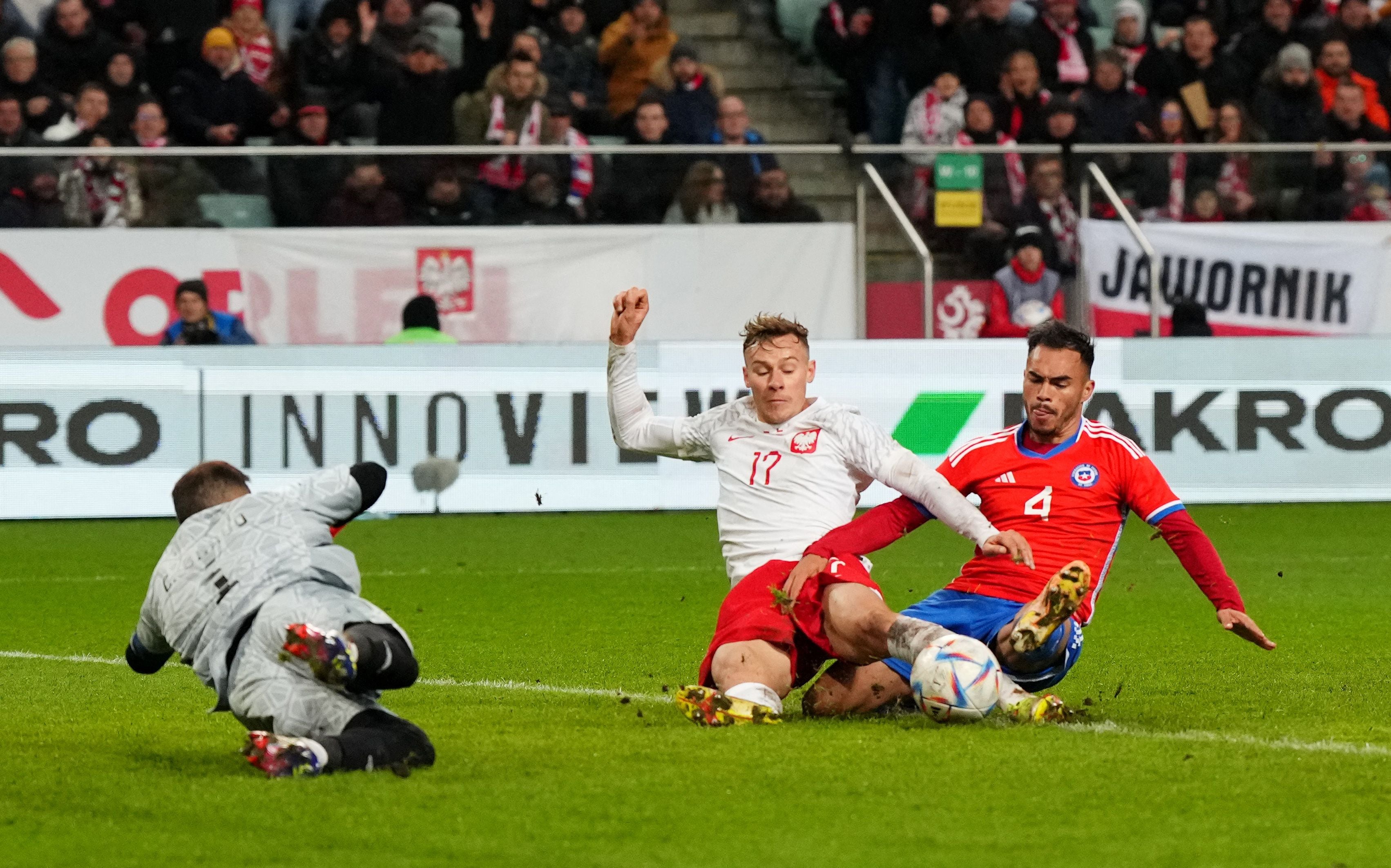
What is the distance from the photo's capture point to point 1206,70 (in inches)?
699

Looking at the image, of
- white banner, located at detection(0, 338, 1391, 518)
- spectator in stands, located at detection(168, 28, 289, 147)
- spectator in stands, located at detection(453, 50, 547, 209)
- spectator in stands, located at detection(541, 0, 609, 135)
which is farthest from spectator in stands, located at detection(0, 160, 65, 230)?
spectator in stands, located at detection(541, 0, 609, 135)

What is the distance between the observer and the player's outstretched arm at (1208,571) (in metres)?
5.82

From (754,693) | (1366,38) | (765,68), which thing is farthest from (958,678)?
(1366,38)

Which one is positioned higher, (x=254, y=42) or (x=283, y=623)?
(x=254, y=42)

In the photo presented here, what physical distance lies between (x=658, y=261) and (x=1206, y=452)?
167 inches

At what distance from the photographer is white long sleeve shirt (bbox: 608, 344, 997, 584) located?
6.47m

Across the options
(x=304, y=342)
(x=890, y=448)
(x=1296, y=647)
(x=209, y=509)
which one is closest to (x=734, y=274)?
(x=304, y=342)

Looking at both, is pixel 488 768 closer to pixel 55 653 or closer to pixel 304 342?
pixel 55 653

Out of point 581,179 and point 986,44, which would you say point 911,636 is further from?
point 986,44

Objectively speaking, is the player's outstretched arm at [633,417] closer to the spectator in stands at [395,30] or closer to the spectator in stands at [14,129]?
the spectator in stands at [14,129]

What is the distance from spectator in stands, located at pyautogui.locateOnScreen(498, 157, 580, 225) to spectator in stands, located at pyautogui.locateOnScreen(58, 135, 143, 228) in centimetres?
265

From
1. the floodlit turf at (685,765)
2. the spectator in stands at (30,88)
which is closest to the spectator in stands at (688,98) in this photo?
the spectator in stands at (30,88)

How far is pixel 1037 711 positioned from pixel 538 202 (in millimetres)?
10067

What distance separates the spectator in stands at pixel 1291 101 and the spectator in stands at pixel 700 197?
474cm
